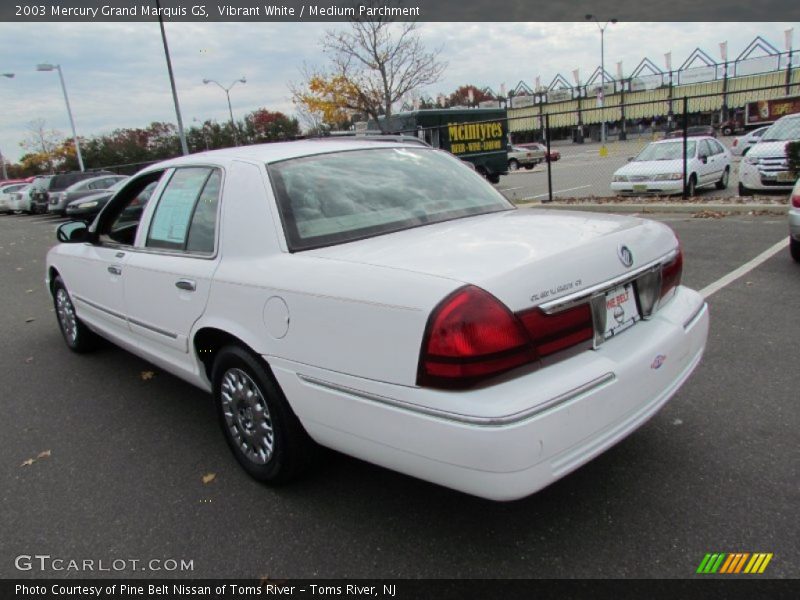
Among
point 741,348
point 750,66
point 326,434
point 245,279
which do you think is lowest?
point 741,348

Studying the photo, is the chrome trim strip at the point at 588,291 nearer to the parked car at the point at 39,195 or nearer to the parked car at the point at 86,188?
the parked car at the point at 86,188

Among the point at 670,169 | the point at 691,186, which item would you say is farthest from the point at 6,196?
the point at 691,186

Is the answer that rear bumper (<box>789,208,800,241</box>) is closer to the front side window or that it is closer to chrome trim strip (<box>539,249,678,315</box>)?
chrome trim strip (<box>539,249,678,315</box>)

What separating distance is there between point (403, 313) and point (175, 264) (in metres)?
1.75

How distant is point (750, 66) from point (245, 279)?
67.9m

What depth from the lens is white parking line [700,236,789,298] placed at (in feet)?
18.9

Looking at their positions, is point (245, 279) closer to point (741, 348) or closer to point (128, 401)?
point (128, 401)

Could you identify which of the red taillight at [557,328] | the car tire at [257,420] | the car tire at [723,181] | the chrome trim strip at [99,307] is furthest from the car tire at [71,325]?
the car tire at [723,181]

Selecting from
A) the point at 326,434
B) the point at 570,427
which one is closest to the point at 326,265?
the point at 326,434

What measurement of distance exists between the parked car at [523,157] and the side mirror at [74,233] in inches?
1406

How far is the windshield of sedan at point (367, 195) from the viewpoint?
279 cm

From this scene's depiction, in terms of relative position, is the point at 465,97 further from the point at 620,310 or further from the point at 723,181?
the point at 620,310

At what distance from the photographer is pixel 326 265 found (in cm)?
245

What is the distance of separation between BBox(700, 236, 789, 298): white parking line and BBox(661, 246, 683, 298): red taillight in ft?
9.68
